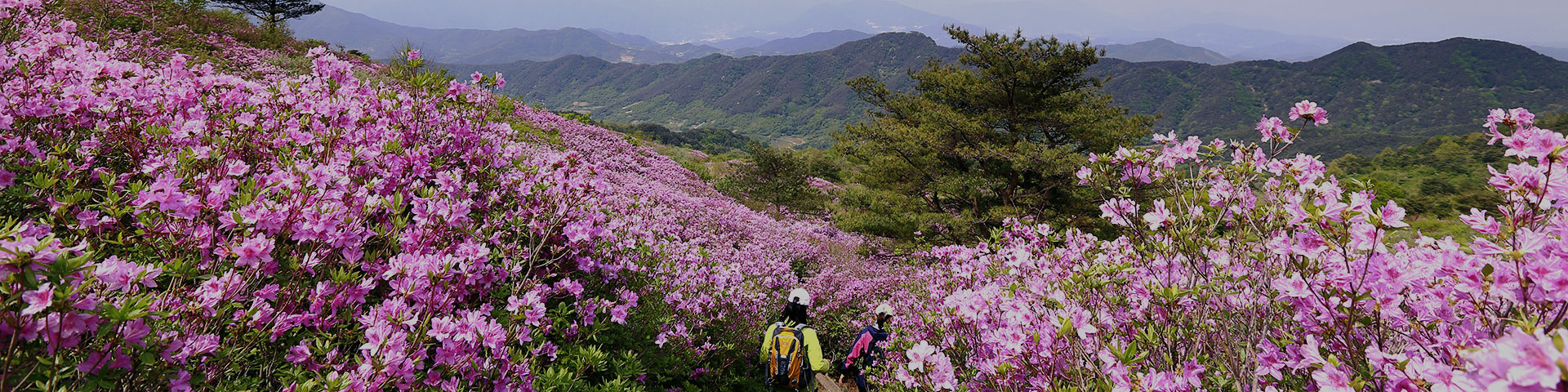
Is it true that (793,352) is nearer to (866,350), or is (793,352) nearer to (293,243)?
(866,350)

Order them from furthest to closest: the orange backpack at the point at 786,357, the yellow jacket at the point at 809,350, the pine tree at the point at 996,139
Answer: the pine tree at the point at 996,139, the yellow jacket at the point at 809,350, the orange backpack at the point at 786,357

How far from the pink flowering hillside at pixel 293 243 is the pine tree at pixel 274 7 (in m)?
27.6

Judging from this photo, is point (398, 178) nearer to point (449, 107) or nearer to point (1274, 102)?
point (449, 107)

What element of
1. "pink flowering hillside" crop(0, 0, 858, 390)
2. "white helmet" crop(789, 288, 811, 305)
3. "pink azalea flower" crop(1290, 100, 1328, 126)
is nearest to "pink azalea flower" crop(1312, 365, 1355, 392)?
"pink azalea flower" crop(1290, 100, 1328, 126)

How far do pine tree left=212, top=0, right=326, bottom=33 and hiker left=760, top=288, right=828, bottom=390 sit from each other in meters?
28.7

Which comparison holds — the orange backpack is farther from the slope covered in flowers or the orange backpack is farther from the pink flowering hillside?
the slope covered in flowers

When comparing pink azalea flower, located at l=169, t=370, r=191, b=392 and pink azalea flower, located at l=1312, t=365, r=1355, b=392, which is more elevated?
pink azalea flower, located at l=1312, t=365, r=1355, b=392

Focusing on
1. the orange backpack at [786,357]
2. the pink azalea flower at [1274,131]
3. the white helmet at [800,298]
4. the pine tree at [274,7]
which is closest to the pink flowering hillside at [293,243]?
the orange backpack at [786,357]

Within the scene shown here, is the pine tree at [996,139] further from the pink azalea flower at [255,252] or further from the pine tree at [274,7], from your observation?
the pine tree at [274,7]

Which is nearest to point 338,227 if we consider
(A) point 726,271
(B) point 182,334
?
(B) point 182,334

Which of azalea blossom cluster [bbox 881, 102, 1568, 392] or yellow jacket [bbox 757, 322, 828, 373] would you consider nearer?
azalea blossom cluster [bbox 881, 102, 1568, 392]

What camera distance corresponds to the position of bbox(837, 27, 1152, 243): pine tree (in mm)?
12641

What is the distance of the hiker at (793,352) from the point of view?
5.37 metres

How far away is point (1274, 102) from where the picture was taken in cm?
18225
